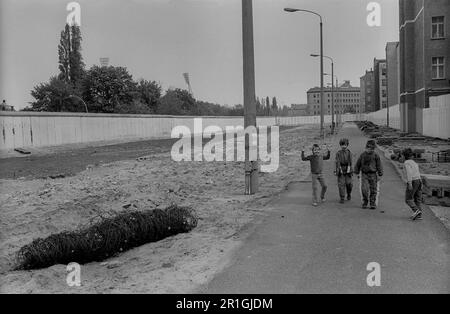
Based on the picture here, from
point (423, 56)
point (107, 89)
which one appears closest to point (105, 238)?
point (423, 56)

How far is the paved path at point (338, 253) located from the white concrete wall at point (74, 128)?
30855mm

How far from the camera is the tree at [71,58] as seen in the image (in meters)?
65.1

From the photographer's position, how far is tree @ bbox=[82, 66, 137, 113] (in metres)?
77.7

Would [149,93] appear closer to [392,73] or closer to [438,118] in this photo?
[392,73]

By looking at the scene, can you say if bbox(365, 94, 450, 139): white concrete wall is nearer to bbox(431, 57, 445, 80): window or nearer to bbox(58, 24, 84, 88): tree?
bbox(431, 57, 445, 80): window

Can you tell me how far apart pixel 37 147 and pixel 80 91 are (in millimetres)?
39519

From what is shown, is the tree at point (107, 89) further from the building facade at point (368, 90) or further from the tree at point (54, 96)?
the building facade at point (368, 90)

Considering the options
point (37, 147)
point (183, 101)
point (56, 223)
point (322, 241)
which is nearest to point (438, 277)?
point (322, 241)

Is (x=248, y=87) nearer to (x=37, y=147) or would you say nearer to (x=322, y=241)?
(x=322, y=241)

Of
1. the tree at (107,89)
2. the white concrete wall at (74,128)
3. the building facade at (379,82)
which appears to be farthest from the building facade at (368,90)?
the white concrete wall at (74,128)

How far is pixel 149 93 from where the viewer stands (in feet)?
300

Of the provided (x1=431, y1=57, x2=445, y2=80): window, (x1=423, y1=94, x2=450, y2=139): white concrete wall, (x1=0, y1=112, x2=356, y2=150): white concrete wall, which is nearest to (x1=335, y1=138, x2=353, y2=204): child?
(x1=423, y1=94, x2=450, y2=139): white concrete wall

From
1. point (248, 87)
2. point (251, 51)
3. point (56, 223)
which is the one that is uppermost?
point (251, 51)

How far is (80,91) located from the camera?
76812mm
